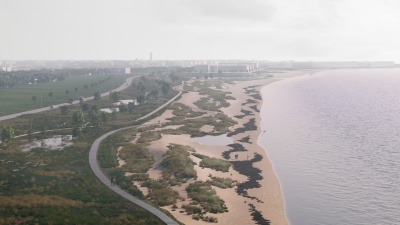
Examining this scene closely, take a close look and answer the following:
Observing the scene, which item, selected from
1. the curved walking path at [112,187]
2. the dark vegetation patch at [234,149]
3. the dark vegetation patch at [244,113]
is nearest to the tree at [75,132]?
the curved walking path at [112,187]

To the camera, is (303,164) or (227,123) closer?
(303,164)

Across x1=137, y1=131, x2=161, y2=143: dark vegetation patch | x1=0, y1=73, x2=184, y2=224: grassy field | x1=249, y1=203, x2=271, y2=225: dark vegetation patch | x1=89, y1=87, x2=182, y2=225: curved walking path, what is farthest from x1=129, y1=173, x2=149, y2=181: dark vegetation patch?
x1=137, y1=131, x2=161, y2=143: dark vegetation patch

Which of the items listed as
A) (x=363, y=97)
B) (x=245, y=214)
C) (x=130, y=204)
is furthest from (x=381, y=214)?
(x=363, y=97)

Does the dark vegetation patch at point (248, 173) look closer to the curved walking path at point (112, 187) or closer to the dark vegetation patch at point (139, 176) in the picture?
the dark vegetation patch at point (139, 176)

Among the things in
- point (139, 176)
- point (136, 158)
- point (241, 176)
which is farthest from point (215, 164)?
point (136, 158)

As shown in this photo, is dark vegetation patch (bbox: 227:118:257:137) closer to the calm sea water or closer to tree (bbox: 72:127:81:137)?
the calm sea water

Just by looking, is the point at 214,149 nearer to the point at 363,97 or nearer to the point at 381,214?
the point at 381,214
